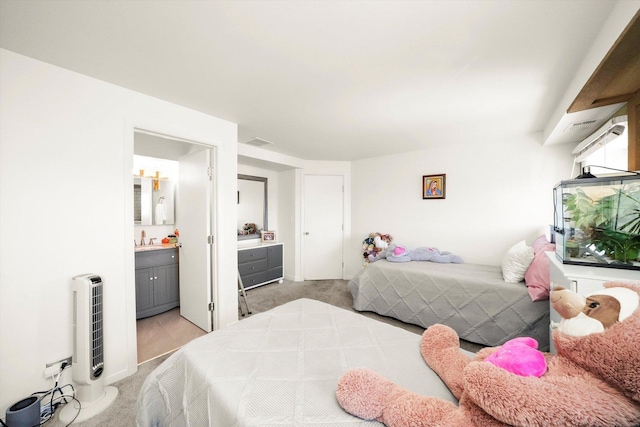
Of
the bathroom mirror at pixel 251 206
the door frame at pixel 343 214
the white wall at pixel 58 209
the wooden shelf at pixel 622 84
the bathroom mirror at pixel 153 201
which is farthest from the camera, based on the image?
the door frame at pixel 343 214

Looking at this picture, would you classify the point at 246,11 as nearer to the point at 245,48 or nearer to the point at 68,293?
the point at 245,48

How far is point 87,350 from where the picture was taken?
163 centimetres

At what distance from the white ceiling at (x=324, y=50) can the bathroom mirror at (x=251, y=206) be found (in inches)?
78.5

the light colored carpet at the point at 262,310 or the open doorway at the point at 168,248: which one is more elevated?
the open doorway at the point at 168,248

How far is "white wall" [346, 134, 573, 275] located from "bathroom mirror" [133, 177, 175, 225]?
3.18 meters

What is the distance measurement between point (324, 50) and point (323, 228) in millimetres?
3442

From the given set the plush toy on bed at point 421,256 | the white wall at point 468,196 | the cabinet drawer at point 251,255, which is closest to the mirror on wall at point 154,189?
the cabinet drawer at point 251,255

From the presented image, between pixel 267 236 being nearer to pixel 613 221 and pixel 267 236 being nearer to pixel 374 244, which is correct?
pixel 374 244

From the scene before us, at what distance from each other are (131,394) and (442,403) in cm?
215

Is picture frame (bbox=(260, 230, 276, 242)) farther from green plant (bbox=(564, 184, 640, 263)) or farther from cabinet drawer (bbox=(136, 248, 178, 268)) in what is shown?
green plant (bbox=(564, 184, 640, 263))

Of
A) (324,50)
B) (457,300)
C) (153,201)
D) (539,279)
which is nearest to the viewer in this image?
(324,50)

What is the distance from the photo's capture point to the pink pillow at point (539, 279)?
203cm

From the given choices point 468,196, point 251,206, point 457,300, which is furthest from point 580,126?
point 251,206

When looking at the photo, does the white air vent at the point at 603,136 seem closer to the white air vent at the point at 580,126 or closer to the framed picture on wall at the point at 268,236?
the white air vent at the point at 580,126
